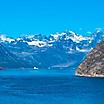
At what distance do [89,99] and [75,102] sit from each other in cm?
1274

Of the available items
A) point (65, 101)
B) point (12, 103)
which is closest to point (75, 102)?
point (65, 101)

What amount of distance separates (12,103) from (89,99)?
3209cm

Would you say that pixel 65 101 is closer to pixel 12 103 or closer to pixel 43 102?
pixel 43 102

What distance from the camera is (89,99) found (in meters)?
186


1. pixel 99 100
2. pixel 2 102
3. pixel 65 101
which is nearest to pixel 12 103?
pixel 2 102

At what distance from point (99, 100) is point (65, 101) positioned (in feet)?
43.8

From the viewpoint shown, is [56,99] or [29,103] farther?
[56,99]

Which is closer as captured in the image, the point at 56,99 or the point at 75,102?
the point at 75,102

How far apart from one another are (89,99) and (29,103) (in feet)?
84.9

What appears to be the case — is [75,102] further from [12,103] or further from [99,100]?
[12,103]

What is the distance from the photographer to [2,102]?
180 metres

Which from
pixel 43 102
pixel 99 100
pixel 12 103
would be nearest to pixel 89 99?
pixel 99 100

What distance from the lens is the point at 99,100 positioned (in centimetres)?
18138

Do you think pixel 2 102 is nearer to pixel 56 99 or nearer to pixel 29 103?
pixel 29 103
